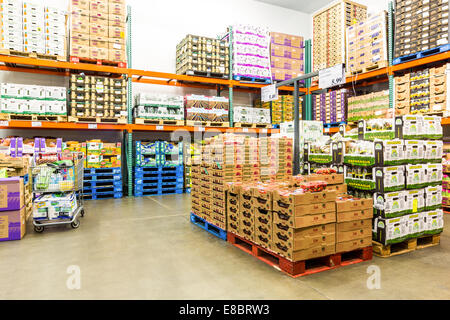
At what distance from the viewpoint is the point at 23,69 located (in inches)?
312

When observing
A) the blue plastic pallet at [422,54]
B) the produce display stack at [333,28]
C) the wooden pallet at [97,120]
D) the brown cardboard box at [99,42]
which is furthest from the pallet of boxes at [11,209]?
the produce display stack at [333,28]

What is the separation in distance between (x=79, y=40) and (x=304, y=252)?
298 inches

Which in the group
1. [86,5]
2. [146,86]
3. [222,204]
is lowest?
[222,204]

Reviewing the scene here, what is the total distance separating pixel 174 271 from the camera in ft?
10.2

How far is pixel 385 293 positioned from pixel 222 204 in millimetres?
2263

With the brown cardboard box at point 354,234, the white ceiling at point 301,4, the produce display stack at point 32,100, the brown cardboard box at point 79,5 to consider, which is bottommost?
the brown cardboard box at point 354,234

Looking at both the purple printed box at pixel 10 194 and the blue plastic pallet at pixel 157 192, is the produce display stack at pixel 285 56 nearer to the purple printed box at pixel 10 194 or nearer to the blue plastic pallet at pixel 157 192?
the blue plastic pallet at pixel 157 192

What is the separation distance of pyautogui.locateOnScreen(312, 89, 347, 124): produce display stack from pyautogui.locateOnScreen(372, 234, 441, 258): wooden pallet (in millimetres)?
5404

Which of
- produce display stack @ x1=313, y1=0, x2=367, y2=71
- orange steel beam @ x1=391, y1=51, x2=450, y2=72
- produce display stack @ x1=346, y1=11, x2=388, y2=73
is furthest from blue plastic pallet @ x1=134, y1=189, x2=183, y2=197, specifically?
orange steel beam @ x1=391, y1=51, x2=450, y2=72

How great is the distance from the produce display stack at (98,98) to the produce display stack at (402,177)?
5.96 m

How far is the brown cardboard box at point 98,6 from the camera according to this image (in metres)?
7.77

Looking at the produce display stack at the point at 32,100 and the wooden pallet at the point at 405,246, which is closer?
the wooden pallet at the point at 405,246

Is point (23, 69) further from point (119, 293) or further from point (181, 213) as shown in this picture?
point (119, 293)
